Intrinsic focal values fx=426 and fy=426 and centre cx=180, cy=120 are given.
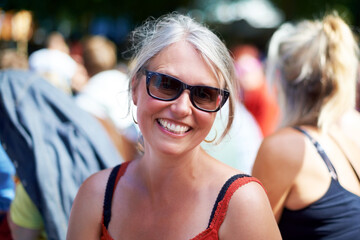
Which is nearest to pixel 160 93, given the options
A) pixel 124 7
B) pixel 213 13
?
pixel 124 7

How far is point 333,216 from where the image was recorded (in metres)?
1.95

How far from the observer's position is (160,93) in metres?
1.54

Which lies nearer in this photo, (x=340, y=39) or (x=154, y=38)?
(x=154, y=38)

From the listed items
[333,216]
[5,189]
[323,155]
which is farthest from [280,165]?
[5,189]

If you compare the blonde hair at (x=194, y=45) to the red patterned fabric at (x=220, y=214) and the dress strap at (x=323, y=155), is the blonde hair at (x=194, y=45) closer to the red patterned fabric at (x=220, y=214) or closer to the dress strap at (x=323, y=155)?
the red patterned fabric at (x=220, y=214)

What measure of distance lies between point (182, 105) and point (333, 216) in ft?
3.13

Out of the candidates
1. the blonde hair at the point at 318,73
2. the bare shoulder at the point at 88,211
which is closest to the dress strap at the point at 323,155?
the blonde hair at the point at 318,73

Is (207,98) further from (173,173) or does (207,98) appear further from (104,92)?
(104,92)

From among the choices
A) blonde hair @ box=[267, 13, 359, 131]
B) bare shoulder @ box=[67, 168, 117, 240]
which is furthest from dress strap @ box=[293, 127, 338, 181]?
bare shoulder @ box=[67, 168, 117, 240]

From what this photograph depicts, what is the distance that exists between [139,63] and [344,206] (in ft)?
3.72

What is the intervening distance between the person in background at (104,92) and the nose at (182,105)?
2057 millimetres

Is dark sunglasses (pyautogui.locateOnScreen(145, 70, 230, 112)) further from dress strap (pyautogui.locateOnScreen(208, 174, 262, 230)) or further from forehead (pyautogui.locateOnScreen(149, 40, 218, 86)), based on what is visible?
dress strap (pyautogui.locateOnScreen(208, 174, 262, 230))

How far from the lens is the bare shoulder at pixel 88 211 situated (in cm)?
168

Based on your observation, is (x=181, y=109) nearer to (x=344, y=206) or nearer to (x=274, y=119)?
(x=344, y=206)
